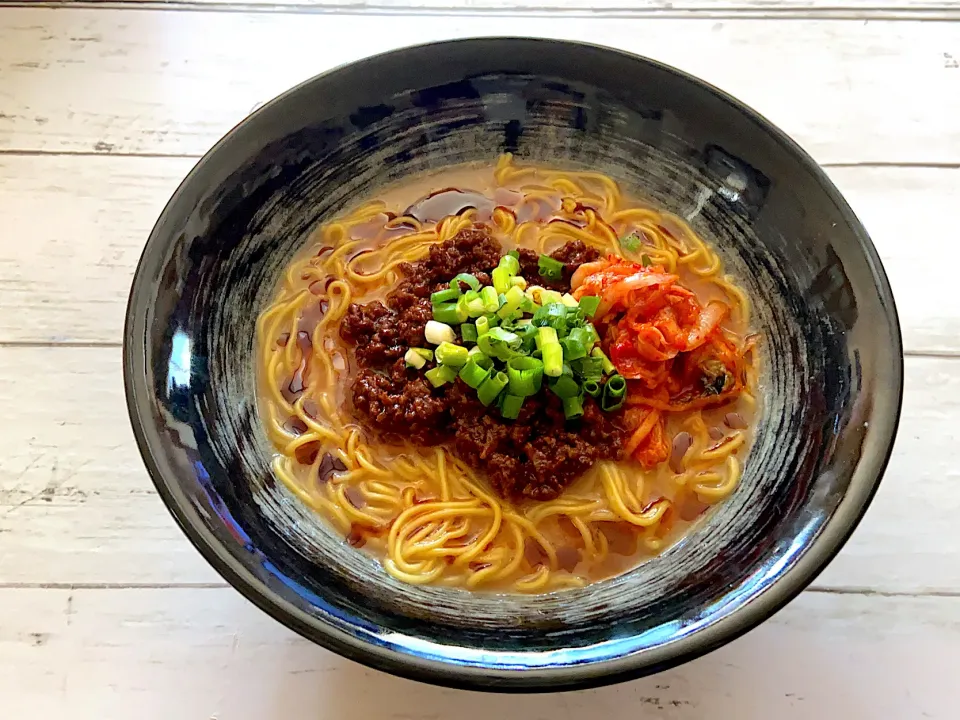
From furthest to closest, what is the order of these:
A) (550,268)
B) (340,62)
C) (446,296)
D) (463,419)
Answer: (340,62), (550,268), (446,296), (463,419)

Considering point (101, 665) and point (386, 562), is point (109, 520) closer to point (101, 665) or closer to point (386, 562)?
point (101, 665)

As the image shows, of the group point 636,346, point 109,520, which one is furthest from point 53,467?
point 636,346

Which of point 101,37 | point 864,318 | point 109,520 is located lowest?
point 109,520

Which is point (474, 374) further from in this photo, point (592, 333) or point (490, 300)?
point (592, 333)

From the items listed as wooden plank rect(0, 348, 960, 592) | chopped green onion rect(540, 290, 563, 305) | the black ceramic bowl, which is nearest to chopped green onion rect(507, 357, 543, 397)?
chopped green onion rect(540, 290, 563, 305)

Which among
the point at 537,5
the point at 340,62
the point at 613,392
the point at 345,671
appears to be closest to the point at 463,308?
the point at 613,392

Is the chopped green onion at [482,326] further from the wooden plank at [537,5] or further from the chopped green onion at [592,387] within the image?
the wooden plank at [537,5]

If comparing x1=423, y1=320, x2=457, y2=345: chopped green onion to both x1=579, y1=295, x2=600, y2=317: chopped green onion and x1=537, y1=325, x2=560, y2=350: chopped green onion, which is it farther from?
x1=579, y1=295, x2=600, y2=317: chopped green onion
